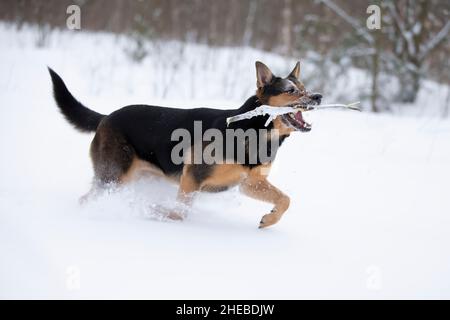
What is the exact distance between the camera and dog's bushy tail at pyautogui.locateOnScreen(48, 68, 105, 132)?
4.23m

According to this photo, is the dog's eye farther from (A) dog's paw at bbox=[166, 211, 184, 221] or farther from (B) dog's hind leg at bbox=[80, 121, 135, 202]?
(B) dog's hind leg at bbox=[80, 121, 135, 202]

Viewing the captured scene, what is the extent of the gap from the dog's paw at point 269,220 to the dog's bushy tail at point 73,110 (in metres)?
1.74

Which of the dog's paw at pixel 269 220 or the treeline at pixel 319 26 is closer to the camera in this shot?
the dog's paw at pixel 269 220

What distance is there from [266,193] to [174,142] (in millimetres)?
865

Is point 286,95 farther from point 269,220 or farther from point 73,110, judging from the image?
point 73,110

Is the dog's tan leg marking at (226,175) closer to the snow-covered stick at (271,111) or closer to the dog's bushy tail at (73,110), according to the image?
the snow-covered stick at (271,111)

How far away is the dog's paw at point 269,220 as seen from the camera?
3795mm

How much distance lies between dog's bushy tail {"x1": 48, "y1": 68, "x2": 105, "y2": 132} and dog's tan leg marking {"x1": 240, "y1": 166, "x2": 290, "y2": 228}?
1515mm

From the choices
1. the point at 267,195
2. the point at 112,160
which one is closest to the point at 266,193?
the point at 267,195

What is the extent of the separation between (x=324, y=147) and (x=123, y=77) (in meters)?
4.63

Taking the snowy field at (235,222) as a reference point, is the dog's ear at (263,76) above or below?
above

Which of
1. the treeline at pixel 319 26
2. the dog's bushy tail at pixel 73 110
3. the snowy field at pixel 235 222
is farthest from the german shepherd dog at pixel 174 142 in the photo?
the treeline at pixel 319 26

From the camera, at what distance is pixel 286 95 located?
3.73 m

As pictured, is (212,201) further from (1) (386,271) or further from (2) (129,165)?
(1) (386,271)
